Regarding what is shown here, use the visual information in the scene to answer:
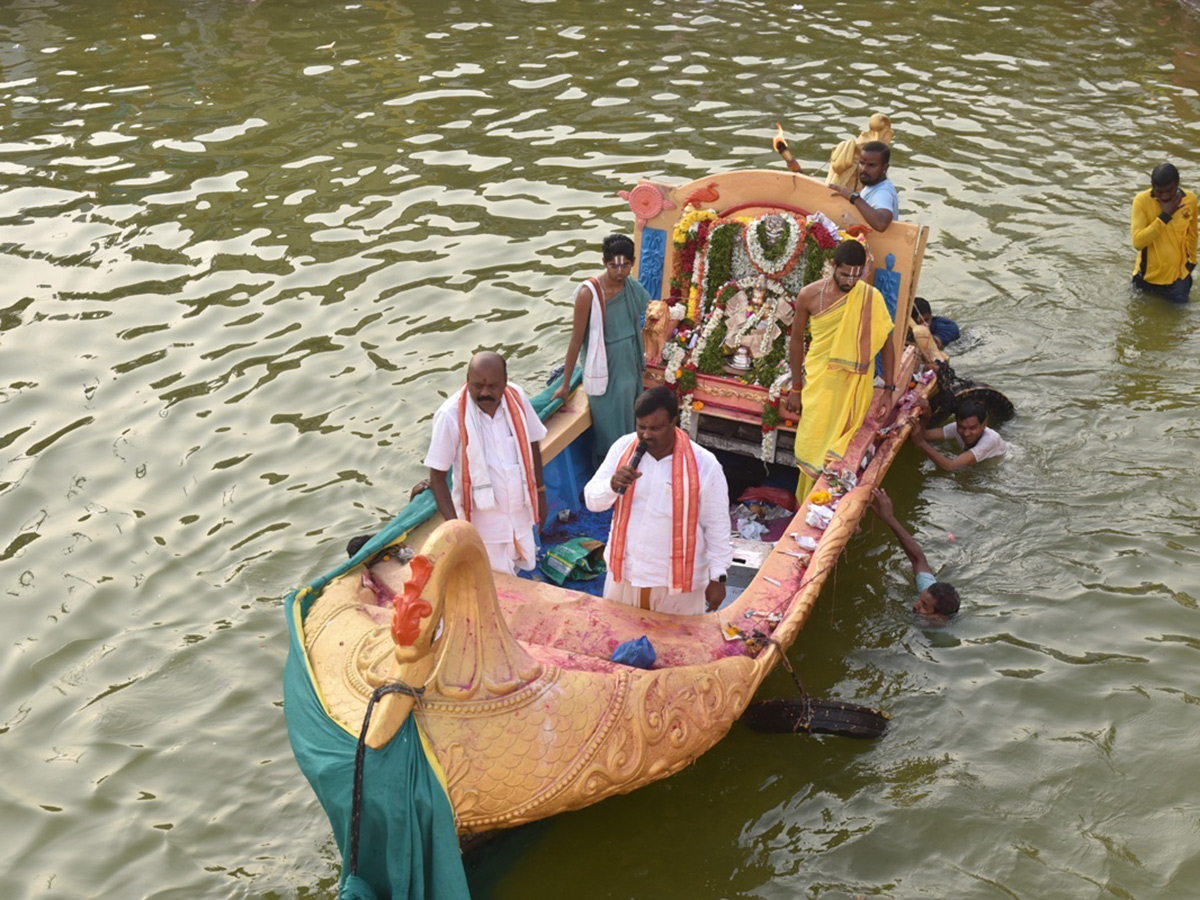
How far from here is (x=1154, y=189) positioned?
10.8 meters

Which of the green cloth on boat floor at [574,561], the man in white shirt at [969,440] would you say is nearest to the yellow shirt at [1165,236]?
the man in white shirt at [969,440]

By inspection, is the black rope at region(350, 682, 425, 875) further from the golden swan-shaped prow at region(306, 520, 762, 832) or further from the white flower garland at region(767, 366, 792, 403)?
the white flower garland at region(767, 366, 792, 403)

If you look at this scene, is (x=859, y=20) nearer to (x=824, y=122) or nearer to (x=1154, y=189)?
(x=824, y=122)

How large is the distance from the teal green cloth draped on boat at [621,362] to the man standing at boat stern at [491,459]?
135 centimetres

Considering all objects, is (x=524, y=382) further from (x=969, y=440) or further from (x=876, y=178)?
(x=969, y=440)

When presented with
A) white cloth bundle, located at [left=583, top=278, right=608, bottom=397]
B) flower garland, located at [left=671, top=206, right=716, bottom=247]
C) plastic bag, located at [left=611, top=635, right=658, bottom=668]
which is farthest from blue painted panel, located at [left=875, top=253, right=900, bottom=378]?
plastic bag, located at [left=611, top=635, right=658, bottom=668]

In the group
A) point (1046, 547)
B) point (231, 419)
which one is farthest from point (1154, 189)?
point (231, 419)

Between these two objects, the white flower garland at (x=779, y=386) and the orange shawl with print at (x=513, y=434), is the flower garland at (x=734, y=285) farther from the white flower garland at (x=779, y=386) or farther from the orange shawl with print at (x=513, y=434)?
the orange shawl with print at (x=513, y=434)

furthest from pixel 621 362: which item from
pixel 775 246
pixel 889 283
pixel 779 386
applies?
pixel 889 283

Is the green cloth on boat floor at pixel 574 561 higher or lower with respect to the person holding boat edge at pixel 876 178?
lower

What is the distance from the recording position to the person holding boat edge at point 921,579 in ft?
24.8

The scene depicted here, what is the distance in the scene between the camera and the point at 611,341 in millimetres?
8086

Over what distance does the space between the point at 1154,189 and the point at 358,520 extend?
760 cm

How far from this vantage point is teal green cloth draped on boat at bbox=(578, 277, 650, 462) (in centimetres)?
805
